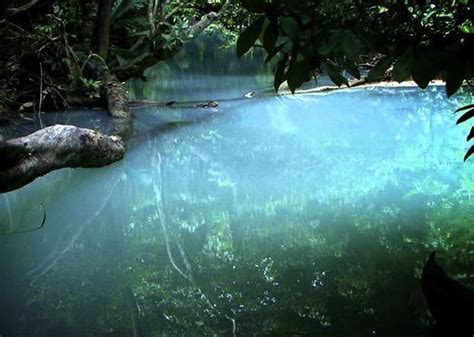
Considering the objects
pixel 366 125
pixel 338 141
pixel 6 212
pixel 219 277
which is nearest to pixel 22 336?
pixel 219 277

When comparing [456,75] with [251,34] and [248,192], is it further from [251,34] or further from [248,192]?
[248,192]

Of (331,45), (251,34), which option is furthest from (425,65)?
(251,34)

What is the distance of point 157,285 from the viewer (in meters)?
2.34

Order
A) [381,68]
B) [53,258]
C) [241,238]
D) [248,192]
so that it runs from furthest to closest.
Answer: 1. [248,192]
2. [241,238]
3. [53,258]
4. [381,68]

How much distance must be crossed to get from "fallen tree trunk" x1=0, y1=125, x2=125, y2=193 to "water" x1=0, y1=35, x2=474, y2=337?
0.19 metres

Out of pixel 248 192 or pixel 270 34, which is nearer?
pixel 270 34

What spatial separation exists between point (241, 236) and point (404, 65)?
2199 millimetres

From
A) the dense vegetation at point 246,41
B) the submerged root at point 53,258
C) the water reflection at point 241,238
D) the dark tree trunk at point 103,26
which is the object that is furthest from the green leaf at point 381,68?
the dark tree trunk at point 103,26

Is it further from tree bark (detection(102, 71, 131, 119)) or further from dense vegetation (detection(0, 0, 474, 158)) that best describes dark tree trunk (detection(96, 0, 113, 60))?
tree bark (detection(102, 71, 131, 119))

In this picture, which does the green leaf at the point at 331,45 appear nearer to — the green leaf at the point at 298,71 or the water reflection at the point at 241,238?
the green leaf at the point at 298,71

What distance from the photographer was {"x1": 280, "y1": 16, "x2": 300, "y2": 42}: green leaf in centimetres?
80

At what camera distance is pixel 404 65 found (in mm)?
827

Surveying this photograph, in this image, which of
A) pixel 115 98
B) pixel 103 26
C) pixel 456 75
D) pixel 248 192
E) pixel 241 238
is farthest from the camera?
pixel 103 26

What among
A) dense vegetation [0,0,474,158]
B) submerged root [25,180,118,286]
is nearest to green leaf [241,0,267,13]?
dense vegetation [0,0,474,158]
